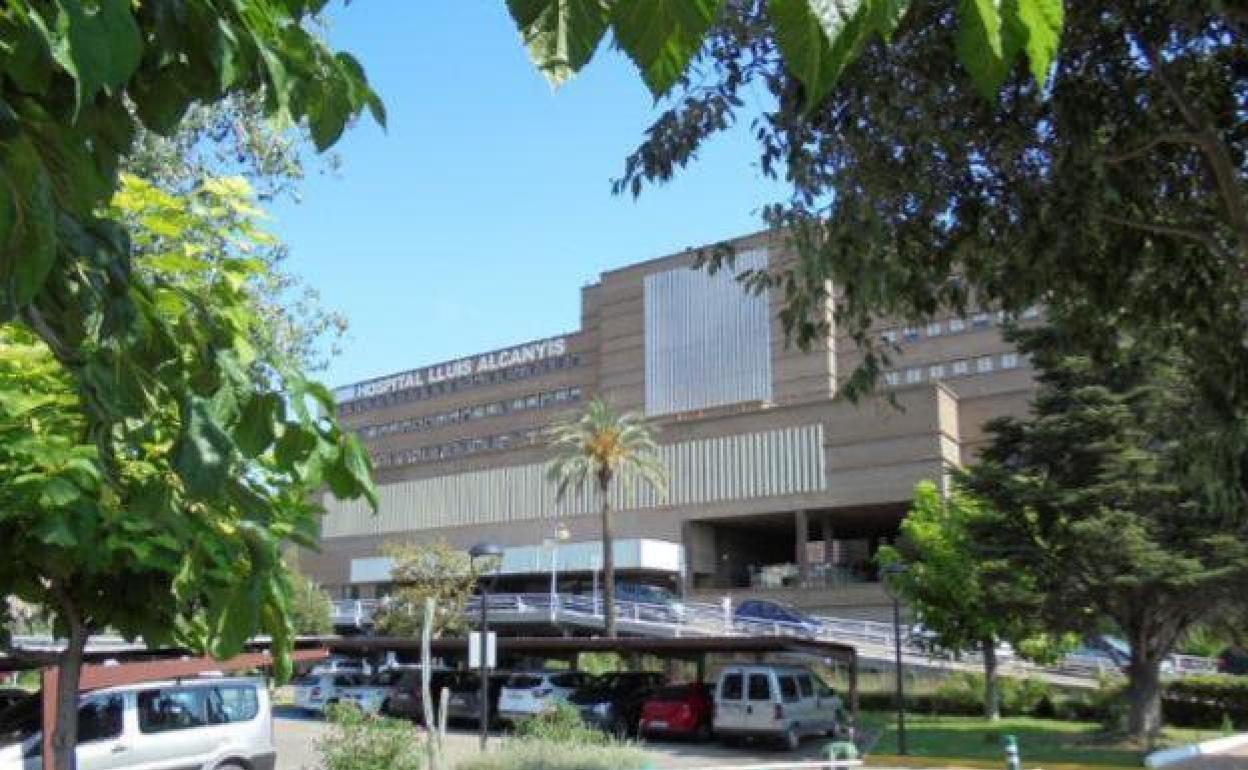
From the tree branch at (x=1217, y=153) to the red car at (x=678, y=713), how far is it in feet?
91.7

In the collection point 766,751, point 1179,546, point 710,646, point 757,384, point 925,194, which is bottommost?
point 766,751

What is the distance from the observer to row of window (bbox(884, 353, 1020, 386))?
90.0 meters

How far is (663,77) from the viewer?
1.78m

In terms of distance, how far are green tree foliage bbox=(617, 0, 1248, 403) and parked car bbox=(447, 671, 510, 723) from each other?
103 feet

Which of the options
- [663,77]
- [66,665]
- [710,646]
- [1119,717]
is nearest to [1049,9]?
[663,77]

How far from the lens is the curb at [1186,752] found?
2569cm

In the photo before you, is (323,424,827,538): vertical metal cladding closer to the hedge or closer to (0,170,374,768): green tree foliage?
the hedge

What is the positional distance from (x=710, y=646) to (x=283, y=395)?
3376 cm

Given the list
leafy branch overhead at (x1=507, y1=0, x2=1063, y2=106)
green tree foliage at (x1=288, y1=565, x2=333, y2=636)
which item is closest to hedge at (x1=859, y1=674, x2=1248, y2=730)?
green tree foliage at (x1=288, y1=565, x2=333, y2=636)

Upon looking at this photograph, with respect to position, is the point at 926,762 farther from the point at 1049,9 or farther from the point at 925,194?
the point at 1049,9

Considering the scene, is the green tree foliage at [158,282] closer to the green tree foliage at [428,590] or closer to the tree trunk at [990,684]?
the tree trunk at [990,684]

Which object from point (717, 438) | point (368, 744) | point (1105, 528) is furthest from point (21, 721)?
point (717, 438)

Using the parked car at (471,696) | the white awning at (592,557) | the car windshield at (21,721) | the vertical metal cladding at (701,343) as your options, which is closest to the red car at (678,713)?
the parked car at (471,696)

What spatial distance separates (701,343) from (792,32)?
93224mm
